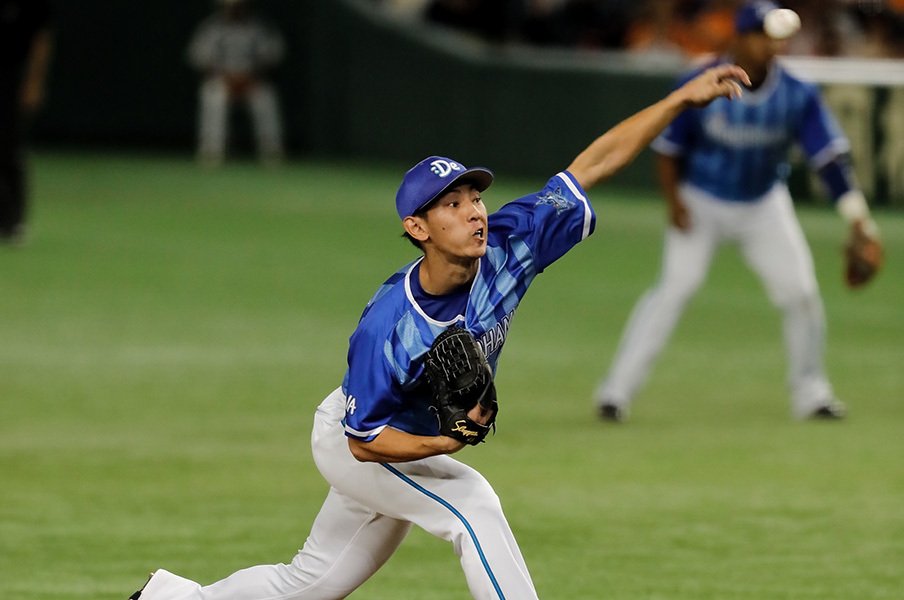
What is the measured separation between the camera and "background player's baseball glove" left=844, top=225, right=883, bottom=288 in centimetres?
1003

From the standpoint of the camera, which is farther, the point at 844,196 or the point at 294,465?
the point at 844,196

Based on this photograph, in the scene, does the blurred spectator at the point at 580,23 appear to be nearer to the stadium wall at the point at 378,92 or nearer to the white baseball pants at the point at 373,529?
the stadium wall at the point at 378,92

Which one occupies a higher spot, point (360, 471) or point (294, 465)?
point (360, 471)

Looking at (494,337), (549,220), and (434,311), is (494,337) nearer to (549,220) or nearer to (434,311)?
(434,311)

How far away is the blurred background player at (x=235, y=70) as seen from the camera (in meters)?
26.3

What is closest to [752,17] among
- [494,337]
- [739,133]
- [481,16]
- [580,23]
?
[739,133]

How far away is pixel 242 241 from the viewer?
18.0 metres

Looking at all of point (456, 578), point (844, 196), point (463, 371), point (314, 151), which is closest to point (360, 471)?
point (463, 371)

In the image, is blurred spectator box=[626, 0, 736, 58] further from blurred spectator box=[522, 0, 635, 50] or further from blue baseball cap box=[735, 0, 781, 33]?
blue baseball cap box=[735, 0, 781, 33]

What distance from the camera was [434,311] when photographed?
5.34 metres

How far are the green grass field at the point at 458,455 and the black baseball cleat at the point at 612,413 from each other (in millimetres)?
111

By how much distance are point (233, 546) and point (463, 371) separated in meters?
2.76

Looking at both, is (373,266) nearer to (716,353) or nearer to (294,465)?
(716,353)

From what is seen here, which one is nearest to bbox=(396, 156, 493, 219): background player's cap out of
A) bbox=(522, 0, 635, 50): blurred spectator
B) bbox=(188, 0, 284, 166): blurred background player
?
bbox=(522, 0, 635, 50): blurred spectator
